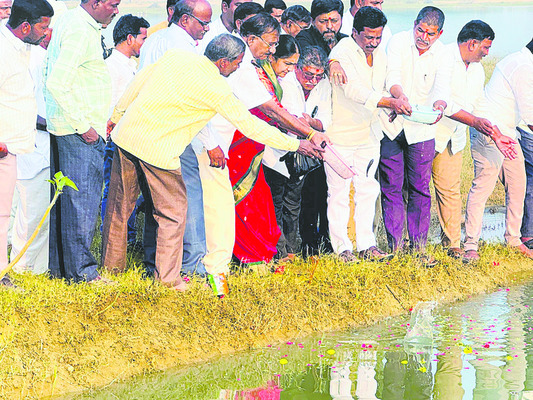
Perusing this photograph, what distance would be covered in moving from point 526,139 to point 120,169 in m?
4.83

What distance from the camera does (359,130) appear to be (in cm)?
909

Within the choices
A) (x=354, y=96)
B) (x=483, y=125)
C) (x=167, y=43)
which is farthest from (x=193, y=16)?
(x=483, y=125)

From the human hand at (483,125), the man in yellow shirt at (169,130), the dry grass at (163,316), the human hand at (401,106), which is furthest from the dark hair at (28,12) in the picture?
the human hand at (483,125)

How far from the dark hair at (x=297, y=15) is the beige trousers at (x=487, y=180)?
2163 millimetres

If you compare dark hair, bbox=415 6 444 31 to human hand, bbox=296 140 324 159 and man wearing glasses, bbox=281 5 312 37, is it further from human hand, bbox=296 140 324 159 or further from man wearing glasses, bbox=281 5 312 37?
human hand, bbox=296 140 324 159

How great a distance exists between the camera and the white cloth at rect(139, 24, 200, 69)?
7.91 meters

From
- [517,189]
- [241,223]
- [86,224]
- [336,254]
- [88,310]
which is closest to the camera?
[88,310]

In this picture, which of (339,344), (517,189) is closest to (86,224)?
(339,344)

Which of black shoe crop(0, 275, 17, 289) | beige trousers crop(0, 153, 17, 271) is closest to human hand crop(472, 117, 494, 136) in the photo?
beige trousers crop(0, 153, 17, 271)

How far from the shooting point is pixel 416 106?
29.9ft

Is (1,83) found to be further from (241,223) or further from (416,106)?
(416,106)

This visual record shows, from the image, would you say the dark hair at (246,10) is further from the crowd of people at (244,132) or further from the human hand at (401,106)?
the human hand at (401,106)

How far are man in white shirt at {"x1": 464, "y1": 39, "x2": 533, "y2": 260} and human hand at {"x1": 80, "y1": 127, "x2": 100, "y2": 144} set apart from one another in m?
4.29

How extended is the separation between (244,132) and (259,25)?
3.55 ft
